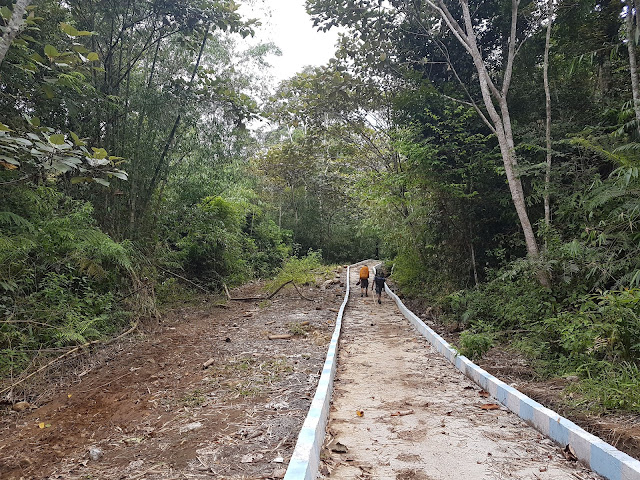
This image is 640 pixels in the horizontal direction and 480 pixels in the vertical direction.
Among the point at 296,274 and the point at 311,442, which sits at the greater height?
the point at 296,274

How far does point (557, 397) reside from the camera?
4055 mm

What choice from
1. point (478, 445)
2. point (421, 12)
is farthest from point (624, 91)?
point (478, 445)

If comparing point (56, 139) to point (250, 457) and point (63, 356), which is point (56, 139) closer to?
point (250, 457)

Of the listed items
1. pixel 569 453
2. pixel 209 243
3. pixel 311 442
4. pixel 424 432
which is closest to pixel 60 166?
pixel 311 442

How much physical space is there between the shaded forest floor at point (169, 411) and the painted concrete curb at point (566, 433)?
204 centimetres

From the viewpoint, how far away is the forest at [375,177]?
4980 mm

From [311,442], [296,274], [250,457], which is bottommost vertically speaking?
[250,457]

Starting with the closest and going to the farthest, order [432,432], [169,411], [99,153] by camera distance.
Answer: [99,153], [432,432], [169,411]

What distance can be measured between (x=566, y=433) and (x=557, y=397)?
108cm

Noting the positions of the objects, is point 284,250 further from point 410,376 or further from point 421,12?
point 410,376

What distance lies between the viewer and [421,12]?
32.2 feet

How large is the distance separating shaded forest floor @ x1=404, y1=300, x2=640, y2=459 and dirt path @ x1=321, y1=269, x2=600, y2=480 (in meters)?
0.41

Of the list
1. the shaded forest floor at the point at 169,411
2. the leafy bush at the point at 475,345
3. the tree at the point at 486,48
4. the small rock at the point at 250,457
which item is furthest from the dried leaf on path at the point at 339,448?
the tree at the point at 486,48

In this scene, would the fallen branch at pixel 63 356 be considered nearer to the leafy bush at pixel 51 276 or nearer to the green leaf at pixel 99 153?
the leafy bush at pixel 51 276
